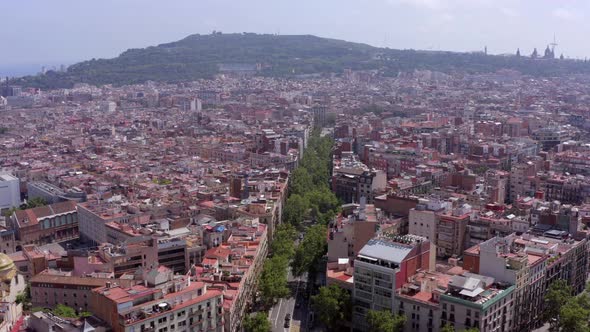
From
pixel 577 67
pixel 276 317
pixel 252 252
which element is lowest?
pixel 276 317

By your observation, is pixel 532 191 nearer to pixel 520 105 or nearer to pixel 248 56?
pixel 520 105

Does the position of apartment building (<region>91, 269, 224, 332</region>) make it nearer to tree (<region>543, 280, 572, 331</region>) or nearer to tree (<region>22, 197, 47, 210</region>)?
tree (<region>543, 280, 572, 331</region>)

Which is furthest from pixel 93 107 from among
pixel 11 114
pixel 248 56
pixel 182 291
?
pixel 182 291

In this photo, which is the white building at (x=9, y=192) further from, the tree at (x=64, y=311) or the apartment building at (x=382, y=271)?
the apartment building at (x=382, y=271)

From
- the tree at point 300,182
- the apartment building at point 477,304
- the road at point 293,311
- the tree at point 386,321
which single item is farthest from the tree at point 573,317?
the tree at point 300,182

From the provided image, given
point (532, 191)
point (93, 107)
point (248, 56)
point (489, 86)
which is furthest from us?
point (248, 56)

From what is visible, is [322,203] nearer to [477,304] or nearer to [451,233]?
[451,233]
